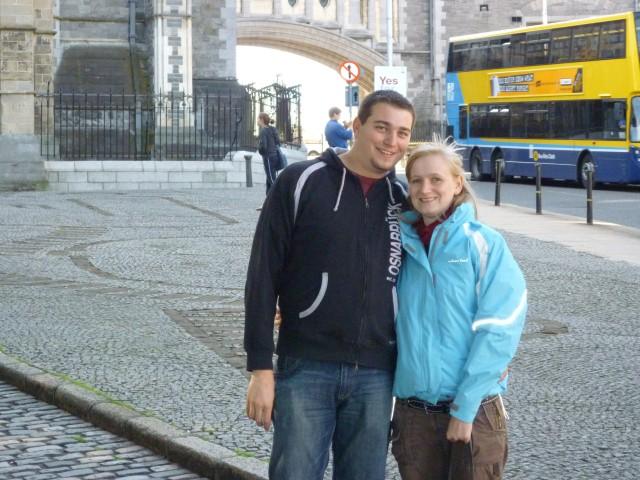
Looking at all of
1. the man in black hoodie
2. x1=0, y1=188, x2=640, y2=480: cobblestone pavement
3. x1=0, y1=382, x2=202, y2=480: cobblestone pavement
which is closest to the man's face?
the man in black hoodie

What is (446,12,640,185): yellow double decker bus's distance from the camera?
28969 millimetres

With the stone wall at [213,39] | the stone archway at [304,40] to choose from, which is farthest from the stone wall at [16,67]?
the stone archway at [304,40]

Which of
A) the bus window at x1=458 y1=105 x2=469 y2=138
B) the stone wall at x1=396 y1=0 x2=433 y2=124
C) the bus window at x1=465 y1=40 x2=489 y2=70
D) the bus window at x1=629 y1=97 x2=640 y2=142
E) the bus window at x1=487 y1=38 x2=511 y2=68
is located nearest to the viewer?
the bus window at x1=629 y1=97 x2=640 y2=142

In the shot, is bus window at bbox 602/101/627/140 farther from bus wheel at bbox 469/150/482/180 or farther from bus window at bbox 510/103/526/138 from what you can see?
bus wheel at bbox 469/150/482/180

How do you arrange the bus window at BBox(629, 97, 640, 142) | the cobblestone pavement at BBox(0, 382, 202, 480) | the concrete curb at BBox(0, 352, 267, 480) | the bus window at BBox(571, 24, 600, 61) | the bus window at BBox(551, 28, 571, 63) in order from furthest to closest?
the bus window at BBox(551, 28, 571, 63) → the bus window at BBox(571, 24, 600, 61) → the bus window at BBox(629, 97, 640, 142) → the cobblestone pavement at BBox(0, 382, 202, 480) → the concrete curb at BBox(0, 352, 267, 480)

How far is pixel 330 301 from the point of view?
3705mm

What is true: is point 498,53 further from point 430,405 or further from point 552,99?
point 430,405

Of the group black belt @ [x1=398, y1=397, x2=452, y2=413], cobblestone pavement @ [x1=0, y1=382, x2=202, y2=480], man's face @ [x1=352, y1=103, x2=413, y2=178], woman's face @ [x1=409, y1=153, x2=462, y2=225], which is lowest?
cobblestone pavement @ [x1=0, y1=382, x2=202, y2=480]

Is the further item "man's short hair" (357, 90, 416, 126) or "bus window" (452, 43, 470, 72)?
"bus window" (452, 43, 470, 72)

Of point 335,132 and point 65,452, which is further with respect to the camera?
point 335,132

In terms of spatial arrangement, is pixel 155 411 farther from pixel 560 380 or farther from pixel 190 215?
pixel 190 215

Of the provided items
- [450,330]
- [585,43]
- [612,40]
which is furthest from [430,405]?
[585,43]

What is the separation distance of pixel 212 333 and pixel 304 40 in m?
42.2

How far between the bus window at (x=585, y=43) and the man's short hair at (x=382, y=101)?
1060 inches
